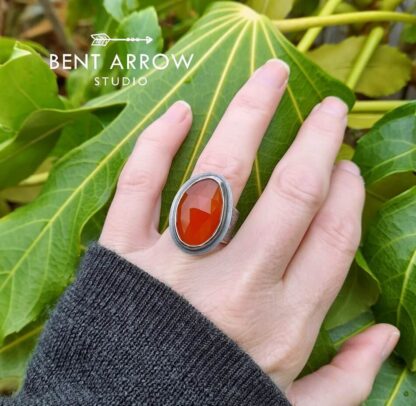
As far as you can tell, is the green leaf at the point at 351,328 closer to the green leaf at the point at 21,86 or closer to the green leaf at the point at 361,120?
the green leaf at the point at 361,120

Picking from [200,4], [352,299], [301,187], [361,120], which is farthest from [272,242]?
[200,4]

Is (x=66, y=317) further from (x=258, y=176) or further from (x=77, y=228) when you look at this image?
(x=258, y=176)

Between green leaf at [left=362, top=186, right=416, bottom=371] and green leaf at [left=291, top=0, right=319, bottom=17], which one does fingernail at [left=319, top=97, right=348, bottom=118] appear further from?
green leaf at [left=291, top=0, right=319, bottom=17]

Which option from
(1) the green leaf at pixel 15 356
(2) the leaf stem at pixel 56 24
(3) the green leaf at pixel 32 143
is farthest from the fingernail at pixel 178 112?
(2) the leaf stem at pixel 56 24

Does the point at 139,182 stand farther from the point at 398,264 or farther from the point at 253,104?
the point at 398,264

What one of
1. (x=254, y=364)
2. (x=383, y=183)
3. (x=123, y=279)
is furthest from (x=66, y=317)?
(x=383, y=183)
